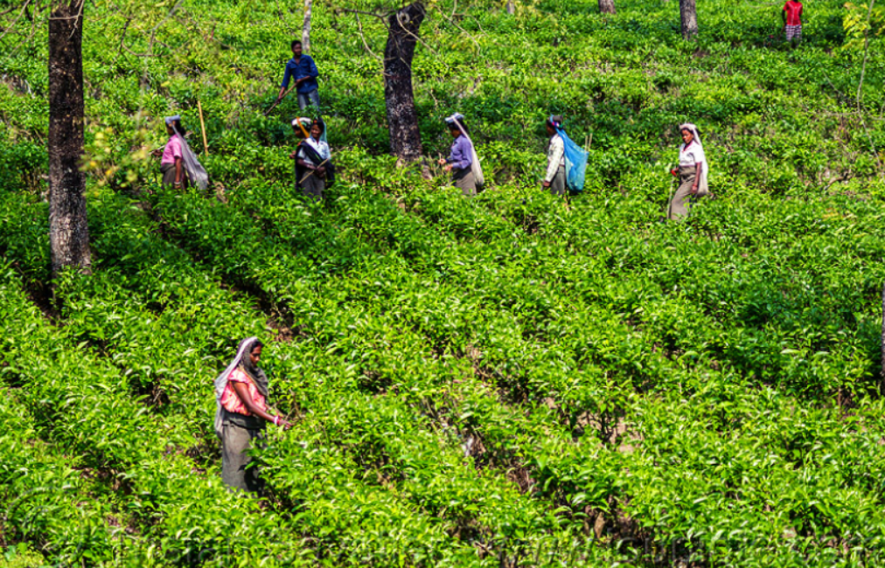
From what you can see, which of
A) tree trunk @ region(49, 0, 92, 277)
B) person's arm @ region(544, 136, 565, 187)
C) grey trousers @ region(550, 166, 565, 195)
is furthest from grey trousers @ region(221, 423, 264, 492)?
grey trousers @ region(550, 166, 565, 195)

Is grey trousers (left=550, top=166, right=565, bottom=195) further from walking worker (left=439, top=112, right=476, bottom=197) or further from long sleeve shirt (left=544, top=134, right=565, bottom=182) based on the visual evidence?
walking worker (left=439, top=112, right=476, bottom=197)

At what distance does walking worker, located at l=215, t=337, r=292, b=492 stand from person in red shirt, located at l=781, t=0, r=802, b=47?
1764 centimetres

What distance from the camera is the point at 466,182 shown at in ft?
39.0

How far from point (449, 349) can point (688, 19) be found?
596 inches

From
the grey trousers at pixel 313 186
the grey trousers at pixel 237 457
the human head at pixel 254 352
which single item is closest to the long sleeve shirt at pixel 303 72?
the grey trousers at pixel 313 186

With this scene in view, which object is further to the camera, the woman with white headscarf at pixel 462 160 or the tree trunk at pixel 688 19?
the tree trunk at pixel 688 19

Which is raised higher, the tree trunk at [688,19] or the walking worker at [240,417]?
the tree trunk at [688,19]

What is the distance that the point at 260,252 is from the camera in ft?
31.5

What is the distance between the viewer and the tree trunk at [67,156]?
8.98m

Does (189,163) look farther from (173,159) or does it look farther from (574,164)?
(574,164)

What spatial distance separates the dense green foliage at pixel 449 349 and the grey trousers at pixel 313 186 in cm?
26

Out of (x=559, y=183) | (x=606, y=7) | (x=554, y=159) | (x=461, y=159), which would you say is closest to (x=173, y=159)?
(x=461, y=159)

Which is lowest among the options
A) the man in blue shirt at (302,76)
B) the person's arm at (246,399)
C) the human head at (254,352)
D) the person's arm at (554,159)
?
the person's arm at (246,399)

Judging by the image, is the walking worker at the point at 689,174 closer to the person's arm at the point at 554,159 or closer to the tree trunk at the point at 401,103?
the person's arm at the point at 554,159
